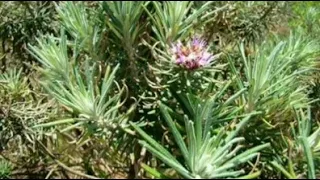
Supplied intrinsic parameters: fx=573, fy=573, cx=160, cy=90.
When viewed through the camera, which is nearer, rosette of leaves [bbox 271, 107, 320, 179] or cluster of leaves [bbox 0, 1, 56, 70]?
rosette of leaves [bbox 271, 107, 320, 179]

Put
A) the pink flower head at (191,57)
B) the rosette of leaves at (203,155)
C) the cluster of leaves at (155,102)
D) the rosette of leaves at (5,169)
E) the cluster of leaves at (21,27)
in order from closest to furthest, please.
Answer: the rosette of leaves at (203,155) < the cluster of leaves at (155,102) < the pink flower head at (191,57) < the rosette of leaves at (5,169) < the cluster of leaves at (21,27)

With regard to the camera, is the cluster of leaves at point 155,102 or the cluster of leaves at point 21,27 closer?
the cluster of leaves at point 155,102

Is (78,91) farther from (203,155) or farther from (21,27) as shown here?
(21,27)

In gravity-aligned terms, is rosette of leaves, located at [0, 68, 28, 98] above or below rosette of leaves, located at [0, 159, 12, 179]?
above

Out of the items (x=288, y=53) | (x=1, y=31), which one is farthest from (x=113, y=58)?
(x=1, y=31)

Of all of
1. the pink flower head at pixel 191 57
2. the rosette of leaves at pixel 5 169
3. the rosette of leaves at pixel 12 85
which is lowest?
the rosette of leaves at pixel 5 169

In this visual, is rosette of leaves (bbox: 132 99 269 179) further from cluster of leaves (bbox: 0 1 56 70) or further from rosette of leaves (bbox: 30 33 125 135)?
cluster of leaves (bbox: 0 1 56 70)

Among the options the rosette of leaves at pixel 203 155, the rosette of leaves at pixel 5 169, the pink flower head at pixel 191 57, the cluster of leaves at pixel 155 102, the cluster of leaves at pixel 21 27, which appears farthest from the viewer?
the cluster of leaves at pixel 21 27

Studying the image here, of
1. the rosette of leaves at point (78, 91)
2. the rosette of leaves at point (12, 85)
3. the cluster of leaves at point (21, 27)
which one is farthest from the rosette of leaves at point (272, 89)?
the cluster of leaves at point (21, 27)

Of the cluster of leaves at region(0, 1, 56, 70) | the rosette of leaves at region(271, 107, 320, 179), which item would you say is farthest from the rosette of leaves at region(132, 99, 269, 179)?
the cluster of leaves at region(0, 1, 56, 70)

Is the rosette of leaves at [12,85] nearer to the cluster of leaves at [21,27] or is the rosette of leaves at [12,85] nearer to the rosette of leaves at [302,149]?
the cluster of leaves at [21,27]
